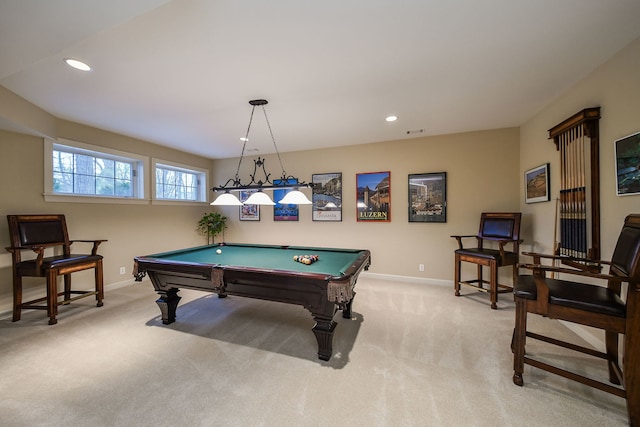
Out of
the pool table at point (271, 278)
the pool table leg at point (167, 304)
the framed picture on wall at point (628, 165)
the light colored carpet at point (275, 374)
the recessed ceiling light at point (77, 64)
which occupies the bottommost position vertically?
the light colored carpet at point (275, 374)

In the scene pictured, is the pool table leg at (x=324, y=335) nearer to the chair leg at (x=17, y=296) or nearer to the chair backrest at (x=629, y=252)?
the chair backrest at (x=629, y=252)

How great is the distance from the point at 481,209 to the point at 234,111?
3986mm

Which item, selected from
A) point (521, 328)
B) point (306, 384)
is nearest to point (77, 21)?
point (306, 384)

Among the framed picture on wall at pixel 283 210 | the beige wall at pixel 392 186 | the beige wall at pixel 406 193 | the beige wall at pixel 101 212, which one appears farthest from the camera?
the framed picture on wall at pixel 283 210

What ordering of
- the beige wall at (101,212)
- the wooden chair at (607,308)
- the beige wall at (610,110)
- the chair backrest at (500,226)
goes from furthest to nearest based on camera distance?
the chair backrest at (500,226)
the beige wall at (101,212)
the beige wall at (610,110)
the wooden chair at (607,308)

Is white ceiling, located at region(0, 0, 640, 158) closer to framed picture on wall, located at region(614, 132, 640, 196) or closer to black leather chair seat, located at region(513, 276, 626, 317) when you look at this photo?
framed picture on wall, located at region(614, 132, 640, 196)

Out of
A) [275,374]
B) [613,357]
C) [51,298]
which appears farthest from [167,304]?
[613,357]

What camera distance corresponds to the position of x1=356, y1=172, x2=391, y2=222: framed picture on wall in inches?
176

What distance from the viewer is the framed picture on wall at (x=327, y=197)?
4.79 meters

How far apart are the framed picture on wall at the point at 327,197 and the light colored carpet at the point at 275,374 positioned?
227 centimetres

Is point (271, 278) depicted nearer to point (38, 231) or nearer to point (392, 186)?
A: point (392, 186)

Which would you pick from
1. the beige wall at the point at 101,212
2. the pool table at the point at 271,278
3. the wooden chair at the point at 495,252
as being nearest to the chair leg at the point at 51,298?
the beige wall at the point at 101,212

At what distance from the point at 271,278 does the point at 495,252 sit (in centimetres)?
304

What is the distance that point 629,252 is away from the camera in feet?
5.20
